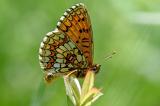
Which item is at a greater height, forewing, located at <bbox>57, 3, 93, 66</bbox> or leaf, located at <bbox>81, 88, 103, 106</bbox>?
forewing, located at <bbox>57, 3, 93, 66</bbox>

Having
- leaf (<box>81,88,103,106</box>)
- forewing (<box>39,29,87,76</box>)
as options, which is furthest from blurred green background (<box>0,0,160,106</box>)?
leaf (<box>81,88,103,106</box>)

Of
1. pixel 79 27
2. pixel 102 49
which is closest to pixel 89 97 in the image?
pixel 79 27

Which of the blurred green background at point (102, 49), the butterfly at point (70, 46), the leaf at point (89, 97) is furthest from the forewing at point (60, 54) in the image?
the leaf at point (89, 97)

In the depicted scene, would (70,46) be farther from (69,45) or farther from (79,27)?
(79,27)

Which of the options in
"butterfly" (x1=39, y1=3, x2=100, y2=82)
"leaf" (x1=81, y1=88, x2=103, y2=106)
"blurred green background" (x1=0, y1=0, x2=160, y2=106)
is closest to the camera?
"leaf" (x1=81, y1=88, x2=103, y2=106)

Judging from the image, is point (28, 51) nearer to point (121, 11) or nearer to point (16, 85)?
point (16, 85)

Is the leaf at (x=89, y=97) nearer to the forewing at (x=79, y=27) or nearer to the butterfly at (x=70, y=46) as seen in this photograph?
the butterfly at (x=70, y=46)

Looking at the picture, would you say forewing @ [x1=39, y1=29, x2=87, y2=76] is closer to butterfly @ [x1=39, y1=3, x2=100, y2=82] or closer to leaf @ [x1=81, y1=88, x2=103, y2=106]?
butterfly @ [x1=39, y1=3, x2=100, y2=82]
